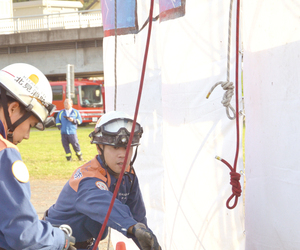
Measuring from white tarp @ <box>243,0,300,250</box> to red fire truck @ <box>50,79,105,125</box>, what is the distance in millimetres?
25579

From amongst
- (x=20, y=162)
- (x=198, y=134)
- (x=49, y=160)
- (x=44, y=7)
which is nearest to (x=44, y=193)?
(x=49, y=160)

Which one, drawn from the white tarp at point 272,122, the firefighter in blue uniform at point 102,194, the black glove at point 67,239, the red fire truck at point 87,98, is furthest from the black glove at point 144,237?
the red fire truck at point 87,98

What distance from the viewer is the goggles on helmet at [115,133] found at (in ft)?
9.51

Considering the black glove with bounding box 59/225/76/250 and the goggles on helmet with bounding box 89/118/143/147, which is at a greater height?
the goggles on helmet with bounding box 89/118/143/147

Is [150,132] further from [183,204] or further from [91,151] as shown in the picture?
[91,151]

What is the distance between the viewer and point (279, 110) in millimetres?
2857

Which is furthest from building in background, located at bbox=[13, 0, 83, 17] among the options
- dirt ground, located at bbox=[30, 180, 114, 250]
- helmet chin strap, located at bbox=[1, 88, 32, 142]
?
helmet chin strap, located at bbox=[1, 88, 32, 142]

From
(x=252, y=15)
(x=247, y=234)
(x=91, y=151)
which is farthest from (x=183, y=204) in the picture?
(x=91, y=151)

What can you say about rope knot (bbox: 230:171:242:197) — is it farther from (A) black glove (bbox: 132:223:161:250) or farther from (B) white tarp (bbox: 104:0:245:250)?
(A) black glove (bbox: 132:223:161:250)

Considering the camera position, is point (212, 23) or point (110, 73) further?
point (110, 73)

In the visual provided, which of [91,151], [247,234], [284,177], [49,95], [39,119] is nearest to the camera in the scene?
[39,119]

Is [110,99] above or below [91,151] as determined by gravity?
above

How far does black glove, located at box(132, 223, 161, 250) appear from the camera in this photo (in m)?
2.31

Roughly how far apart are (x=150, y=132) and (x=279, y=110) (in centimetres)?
215
